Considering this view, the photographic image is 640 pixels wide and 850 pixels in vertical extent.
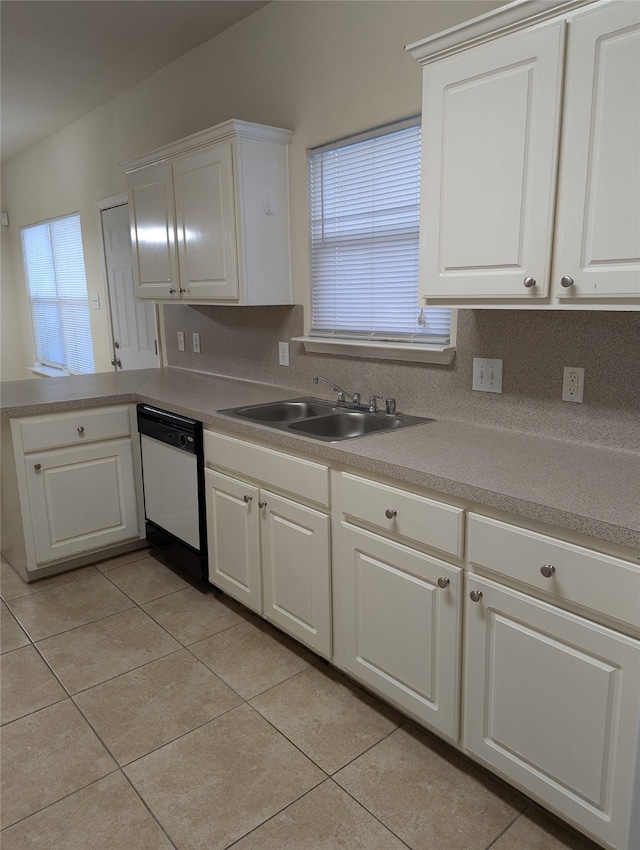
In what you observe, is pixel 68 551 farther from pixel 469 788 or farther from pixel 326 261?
pixel 469 788

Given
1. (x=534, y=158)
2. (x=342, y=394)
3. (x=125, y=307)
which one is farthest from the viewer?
(x=125, y=307)

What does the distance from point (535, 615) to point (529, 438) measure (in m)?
0.72

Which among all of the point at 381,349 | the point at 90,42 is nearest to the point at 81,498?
the point at 381,349

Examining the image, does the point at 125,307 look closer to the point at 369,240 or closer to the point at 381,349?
the point at 369,240

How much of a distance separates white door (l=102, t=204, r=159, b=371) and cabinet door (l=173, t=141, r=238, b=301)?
4.05ft

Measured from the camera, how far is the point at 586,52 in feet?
4.81

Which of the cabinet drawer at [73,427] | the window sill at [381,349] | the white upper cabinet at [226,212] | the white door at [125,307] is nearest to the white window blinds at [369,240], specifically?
the window sill at [381,349]

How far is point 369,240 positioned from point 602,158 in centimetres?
126

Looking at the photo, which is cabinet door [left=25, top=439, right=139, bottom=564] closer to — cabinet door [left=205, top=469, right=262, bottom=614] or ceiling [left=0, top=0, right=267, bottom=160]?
cabinet door [left=205, top=469, right=262, bottom=614]

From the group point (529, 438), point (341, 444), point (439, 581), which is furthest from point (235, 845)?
point (529, 438)

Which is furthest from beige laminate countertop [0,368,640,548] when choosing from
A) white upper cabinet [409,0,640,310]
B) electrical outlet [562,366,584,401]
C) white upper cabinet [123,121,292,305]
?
white upper cabinet [123,121,292,305]

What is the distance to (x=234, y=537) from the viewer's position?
256 cm

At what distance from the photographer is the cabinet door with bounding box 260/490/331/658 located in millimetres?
2125

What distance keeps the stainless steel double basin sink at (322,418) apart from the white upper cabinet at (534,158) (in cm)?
68
